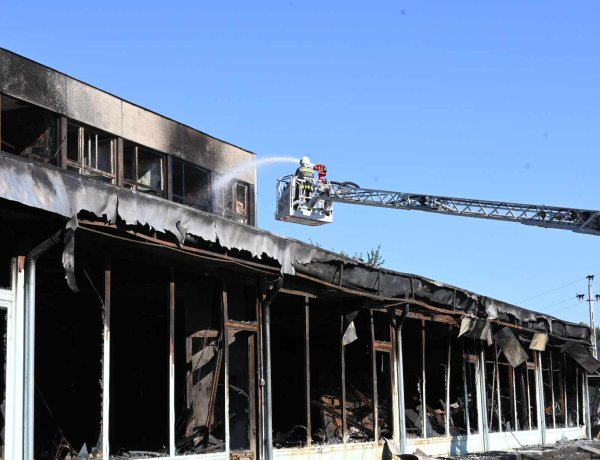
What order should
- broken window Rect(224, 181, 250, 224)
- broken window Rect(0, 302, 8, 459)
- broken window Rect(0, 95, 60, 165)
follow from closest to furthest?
broken window Rect(0, 302, 8, 459), broken window Rect(0, 95, 60, 165), broken window Rect(224, 181, 250, 224)

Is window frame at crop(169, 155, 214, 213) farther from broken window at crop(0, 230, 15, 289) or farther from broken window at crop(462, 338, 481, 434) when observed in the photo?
broken window at crop(0, 230, 15, 289)

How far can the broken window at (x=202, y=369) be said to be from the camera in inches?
508

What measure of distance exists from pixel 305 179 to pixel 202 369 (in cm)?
2561

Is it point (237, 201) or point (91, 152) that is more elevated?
point (91, 152)

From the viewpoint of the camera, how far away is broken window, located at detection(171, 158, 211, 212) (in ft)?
83.8

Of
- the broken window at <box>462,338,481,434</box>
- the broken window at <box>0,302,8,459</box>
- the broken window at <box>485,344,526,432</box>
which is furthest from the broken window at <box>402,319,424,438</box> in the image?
the broken window at <box>0,302,8,459</box>

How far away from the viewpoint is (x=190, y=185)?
2631 cm

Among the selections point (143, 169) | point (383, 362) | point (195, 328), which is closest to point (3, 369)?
point (195, 328)

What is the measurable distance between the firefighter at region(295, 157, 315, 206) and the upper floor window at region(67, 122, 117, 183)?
1570cm

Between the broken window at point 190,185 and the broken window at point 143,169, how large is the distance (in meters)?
0.60

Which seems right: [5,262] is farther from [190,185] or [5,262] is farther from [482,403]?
[190,185]

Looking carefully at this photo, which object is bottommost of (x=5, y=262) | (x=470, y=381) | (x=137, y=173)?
(x=470, y=381)

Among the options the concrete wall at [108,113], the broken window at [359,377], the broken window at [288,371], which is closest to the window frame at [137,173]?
the concrete wall at [108,113]

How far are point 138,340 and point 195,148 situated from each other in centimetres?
1099
